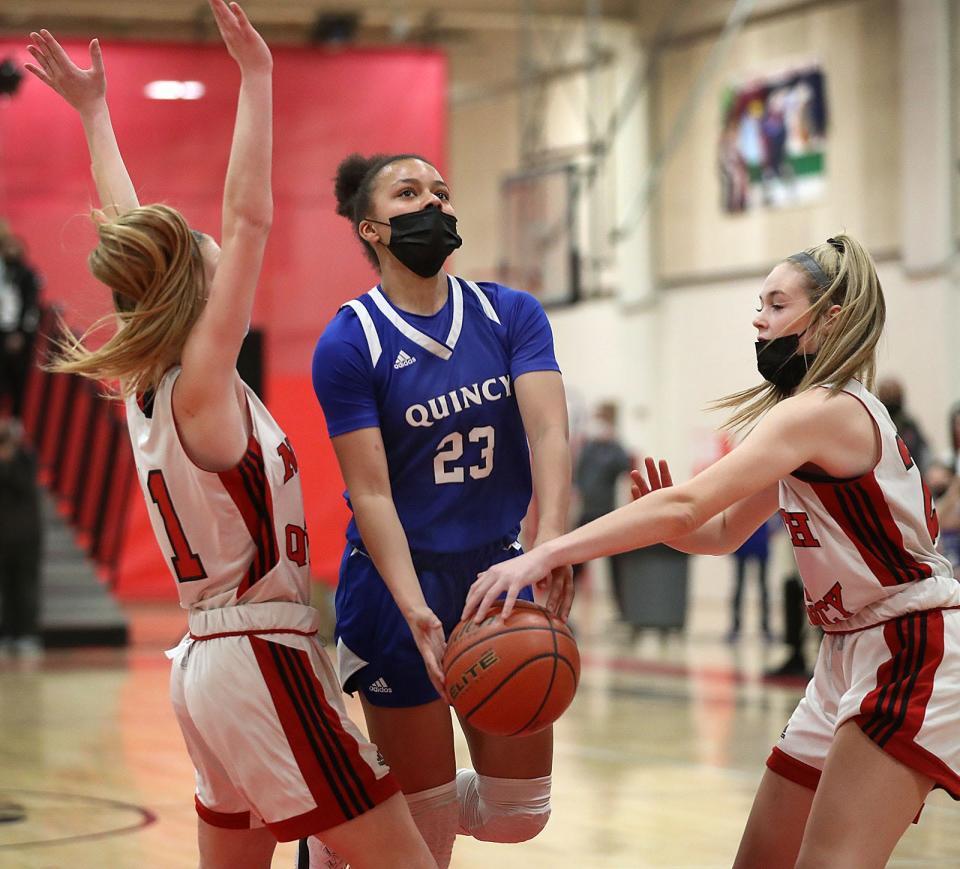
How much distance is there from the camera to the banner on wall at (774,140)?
16.1 meters

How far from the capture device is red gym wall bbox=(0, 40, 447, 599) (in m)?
16.5

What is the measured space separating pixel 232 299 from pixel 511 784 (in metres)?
1.46

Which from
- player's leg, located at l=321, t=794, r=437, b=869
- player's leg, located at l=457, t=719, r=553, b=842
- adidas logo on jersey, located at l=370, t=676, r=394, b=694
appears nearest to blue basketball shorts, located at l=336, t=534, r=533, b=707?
adidas logo on jersey, located at l=370, t=676, r=394, b=694

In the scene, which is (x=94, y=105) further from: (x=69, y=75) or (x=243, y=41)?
(x=243, y=41)

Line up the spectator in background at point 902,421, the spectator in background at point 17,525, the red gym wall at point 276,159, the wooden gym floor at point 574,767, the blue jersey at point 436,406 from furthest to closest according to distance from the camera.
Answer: the red gym wall at point 276,159
the spectator in background at point 17,525
the spectator in background at point 902,421
the wooden gym floor at point 574,767
the blue jersey at point 436,406

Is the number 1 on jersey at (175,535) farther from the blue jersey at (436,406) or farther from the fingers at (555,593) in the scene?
the fingers at (555,593)

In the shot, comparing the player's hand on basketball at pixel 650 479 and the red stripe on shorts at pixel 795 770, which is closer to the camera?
the red stripe on shorts at pixel 795 770

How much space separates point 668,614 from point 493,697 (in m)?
9.56

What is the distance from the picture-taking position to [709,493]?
3.22 m

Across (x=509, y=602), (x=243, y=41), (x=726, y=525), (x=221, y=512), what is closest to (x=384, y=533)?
(x=509, y=602)

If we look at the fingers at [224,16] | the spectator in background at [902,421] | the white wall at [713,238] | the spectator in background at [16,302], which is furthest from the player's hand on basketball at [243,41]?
the white wall at [713,238]

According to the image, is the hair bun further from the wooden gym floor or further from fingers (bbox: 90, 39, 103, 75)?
the wooden gym floor

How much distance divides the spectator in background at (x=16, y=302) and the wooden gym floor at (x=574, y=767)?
3309mm

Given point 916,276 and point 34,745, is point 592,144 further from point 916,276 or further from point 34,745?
point 34,745
